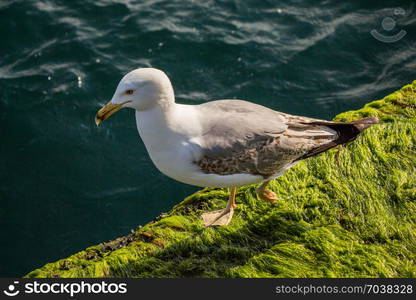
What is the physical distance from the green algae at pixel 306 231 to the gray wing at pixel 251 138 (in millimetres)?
497

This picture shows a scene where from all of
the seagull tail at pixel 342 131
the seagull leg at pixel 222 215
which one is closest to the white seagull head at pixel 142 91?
the seagull leg at pixel 222 215

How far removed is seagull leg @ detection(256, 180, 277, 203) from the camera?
5.05 metres

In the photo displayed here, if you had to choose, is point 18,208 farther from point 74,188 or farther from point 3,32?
point 3,32

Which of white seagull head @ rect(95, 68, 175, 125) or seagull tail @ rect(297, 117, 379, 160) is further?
seagull tail @ rect(297, 117, 379, 160)

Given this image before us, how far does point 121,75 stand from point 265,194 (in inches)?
171

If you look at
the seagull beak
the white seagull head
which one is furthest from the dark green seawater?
the white seagull head

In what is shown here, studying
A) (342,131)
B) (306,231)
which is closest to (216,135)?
(306,231)

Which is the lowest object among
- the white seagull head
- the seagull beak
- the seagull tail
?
the seagull tail

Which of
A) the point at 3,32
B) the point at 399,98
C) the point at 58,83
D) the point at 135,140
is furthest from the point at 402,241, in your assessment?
the point at 3,32

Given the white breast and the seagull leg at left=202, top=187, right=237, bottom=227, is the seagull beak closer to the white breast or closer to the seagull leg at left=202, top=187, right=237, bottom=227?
the white breast

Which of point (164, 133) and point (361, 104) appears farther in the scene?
point (361, 104)

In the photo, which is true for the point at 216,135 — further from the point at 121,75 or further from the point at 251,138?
the point at 121,75

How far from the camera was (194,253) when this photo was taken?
186 inches

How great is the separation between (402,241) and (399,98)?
2.18m
